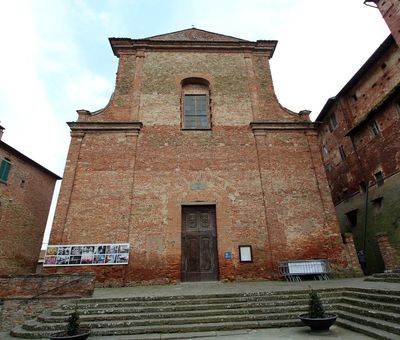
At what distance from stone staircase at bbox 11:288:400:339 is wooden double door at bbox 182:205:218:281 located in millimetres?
3527

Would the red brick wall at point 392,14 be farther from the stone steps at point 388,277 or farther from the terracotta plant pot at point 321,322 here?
the terracotta plant pot at point 321,322

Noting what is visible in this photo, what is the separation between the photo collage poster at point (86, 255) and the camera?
9.59 m

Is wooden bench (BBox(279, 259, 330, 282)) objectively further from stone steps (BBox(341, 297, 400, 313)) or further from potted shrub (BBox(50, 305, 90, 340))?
potted shrub (BBox(50, 305, 90, 340))

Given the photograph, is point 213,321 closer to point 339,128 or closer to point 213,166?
Result: point 213,166

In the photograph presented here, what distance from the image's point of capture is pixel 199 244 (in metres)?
10.5

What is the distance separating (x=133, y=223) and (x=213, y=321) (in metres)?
5.79

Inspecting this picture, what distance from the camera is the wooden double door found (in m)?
10.0

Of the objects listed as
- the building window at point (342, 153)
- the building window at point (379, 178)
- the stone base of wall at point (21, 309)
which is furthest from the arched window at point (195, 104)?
the building window at point (342, 153)

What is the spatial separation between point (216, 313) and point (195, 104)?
10.4m

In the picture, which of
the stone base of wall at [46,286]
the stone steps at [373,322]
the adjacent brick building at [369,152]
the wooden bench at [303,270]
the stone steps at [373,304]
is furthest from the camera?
the adjacent brick building at [369,152]

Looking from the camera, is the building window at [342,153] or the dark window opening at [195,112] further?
the building window at [342,153]

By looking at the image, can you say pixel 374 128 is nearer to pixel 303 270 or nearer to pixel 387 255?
pixel 387 255

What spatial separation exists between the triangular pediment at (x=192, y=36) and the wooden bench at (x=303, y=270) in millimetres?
13072

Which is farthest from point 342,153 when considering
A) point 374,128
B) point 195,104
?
point 195,104
